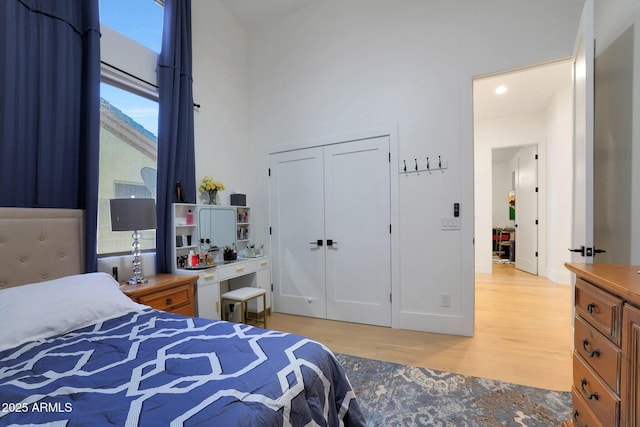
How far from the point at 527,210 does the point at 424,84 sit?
4373 millimetres

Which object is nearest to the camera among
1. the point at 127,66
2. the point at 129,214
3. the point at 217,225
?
the point at 129,214

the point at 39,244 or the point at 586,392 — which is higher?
the point at 39,244

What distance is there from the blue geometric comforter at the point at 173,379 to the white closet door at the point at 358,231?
1.88 m

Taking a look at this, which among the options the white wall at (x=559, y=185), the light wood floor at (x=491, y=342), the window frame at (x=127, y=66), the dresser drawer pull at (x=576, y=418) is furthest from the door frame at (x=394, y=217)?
the white wall at (x=559, y=185)

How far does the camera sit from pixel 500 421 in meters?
1.60

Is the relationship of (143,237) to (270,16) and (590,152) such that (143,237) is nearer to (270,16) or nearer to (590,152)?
(270,16)

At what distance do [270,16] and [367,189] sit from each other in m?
2.71

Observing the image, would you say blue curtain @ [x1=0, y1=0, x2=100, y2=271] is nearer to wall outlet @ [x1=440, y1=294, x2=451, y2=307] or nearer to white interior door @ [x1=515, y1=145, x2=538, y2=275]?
wall outlet @ [x1=440, y1=294, x2=451, y2=307]

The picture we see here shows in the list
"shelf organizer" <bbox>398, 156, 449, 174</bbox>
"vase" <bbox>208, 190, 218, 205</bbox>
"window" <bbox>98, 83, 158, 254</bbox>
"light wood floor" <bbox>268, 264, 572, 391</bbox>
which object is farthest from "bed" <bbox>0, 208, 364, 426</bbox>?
"shelf organizer" <bbox>398, 156, 449, 174</bbox>

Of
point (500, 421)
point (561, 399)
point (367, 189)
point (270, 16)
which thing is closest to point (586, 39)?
point (367, 189)

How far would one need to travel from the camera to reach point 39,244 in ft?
5.94

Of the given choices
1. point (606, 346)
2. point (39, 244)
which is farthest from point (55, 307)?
point (606, 346)

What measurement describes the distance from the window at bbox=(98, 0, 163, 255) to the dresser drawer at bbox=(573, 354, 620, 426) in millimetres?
3162

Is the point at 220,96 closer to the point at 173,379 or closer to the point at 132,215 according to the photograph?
the point at 132,215
